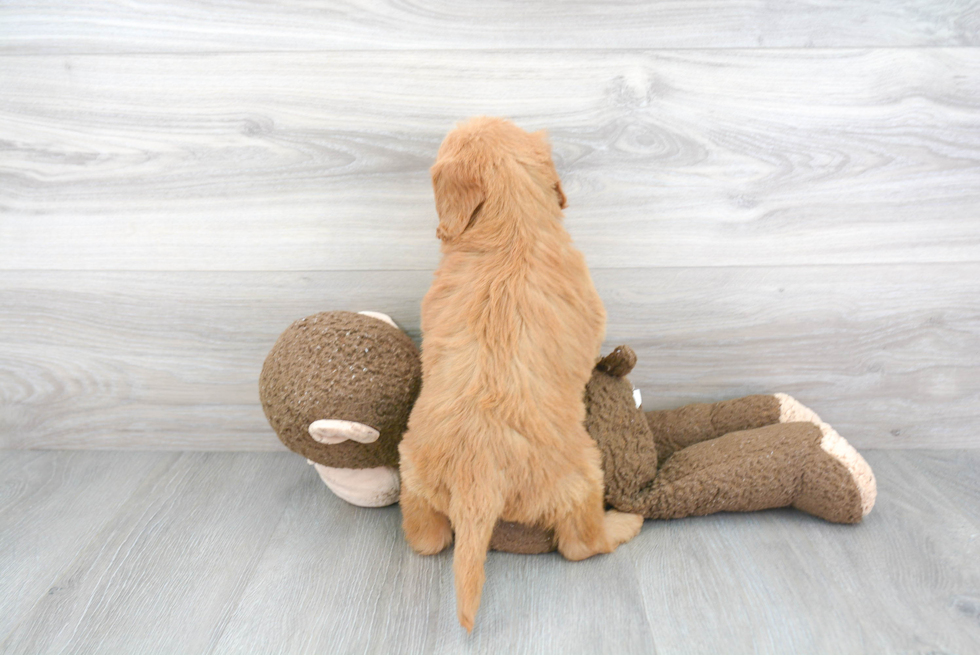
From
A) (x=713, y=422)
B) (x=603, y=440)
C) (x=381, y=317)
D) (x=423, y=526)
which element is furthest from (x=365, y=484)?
(x=713, y=422)

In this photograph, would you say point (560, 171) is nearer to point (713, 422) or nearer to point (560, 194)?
point (560, 194)

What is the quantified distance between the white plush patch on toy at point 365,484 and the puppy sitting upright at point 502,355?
0.16 m

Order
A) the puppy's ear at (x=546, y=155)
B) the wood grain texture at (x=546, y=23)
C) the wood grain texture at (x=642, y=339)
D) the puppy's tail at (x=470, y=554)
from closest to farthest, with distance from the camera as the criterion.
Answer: the puppy's tail at (x=470, y=554), the puppy's ear at (x=546, y=155), the wood grain texture at (x=546, y=23), the wood grain texture at (x=642, y=339)

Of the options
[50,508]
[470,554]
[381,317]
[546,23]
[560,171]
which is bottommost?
[50,508]

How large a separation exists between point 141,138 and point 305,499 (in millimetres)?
673

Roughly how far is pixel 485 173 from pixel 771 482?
0.61 meters

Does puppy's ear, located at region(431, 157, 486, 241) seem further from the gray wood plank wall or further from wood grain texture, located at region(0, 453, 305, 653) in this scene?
wood grain texture, located at region(0, 453, 305, 653)

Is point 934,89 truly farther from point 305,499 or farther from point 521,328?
point 305,499

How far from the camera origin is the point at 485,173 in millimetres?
810

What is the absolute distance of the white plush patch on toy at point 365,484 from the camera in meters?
1.00

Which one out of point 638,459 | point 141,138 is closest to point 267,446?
point 141,138

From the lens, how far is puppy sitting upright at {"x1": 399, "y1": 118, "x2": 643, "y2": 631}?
2.61 feet

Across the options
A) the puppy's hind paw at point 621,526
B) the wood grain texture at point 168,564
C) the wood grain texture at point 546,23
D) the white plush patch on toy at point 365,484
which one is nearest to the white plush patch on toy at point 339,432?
the white plush patch on toy at point 365,484

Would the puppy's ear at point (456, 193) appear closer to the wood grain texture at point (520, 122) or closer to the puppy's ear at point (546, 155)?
the puppy's ear at point (546, 155)
